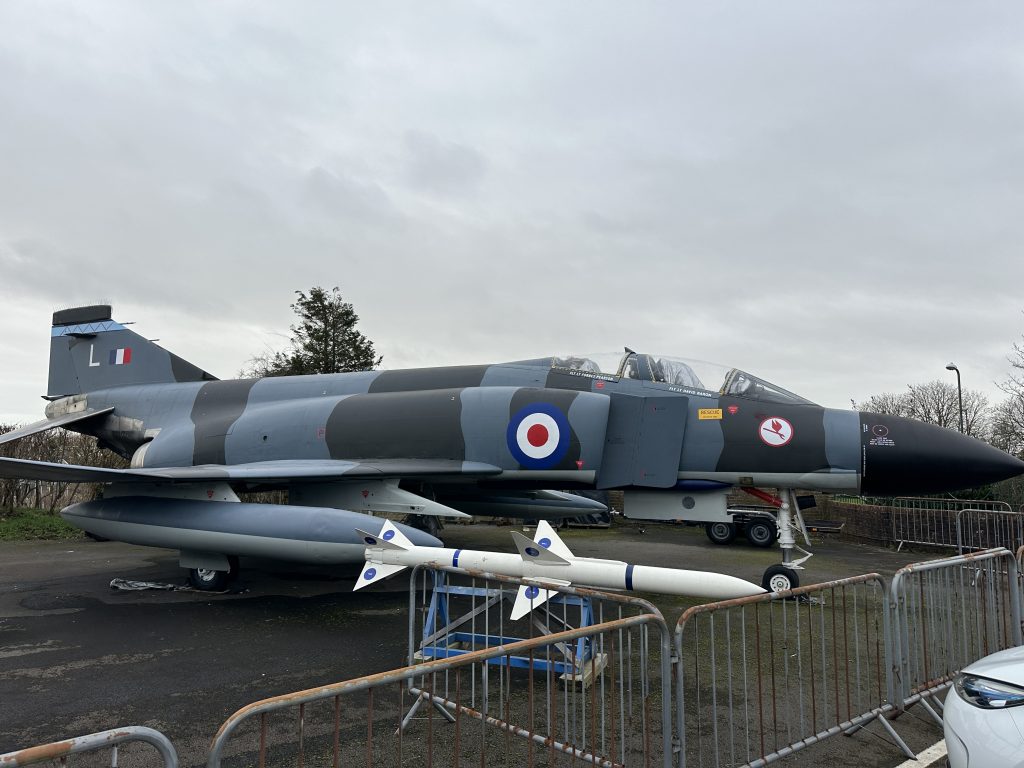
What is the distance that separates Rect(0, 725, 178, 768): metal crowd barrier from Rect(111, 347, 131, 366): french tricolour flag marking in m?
13.2

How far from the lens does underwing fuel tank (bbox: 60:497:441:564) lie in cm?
725

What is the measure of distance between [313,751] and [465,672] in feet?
4.77

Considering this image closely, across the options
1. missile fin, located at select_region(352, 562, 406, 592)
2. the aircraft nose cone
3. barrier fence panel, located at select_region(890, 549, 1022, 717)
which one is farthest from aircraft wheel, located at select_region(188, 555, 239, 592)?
the aircraft nose cone

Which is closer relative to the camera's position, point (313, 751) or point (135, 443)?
point (313, 751)

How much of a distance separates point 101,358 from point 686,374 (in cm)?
1175

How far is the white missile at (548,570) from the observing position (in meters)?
4.55

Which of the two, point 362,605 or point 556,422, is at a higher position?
point 556,422

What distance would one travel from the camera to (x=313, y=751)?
12.7 feet

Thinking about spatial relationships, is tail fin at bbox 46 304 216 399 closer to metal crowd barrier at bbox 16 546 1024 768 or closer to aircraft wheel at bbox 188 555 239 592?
aircraft wheel at bbox 188 555 239 592

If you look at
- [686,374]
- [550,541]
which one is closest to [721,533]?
[686,374]

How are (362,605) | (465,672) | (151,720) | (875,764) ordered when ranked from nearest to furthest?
(875,764), (151,720), (465,672), (362,605)

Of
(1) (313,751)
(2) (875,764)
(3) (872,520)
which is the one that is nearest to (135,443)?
(1) (313,751)

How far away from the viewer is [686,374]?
8.73 meters

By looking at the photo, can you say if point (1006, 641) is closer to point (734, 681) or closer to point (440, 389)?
point (734, 681)
